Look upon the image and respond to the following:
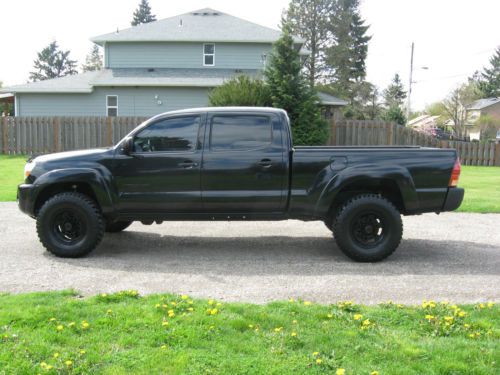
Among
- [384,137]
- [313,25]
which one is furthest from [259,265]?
[313,25]

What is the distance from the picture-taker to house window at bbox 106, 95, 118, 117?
26406mm

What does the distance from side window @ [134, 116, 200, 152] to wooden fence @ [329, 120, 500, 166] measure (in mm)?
15888

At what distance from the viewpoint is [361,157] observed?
21.4 feet

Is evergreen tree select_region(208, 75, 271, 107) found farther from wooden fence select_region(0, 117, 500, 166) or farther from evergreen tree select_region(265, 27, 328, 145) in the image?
wooden fence select_region(0, 117, 500, 166)

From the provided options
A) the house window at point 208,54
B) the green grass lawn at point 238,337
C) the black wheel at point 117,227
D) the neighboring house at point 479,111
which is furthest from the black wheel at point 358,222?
the neighboring house at point 479,111

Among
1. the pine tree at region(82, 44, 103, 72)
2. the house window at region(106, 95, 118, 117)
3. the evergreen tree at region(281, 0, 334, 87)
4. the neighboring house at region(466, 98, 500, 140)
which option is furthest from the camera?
the pine tree at region(82, 44, 103, 72)

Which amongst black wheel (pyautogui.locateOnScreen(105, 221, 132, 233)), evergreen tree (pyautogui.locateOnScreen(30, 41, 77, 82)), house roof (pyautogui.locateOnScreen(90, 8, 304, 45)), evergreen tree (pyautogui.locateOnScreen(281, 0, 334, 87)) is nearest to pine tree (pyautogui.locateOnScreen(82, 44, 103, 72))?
evergreen tree (pyautogui.locateOnScreen(30, 41, 77, 82))

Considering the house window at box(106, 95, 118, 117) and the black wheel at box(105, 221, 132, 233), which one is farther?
Answer: the house window at box(106, 95, 118, 117)

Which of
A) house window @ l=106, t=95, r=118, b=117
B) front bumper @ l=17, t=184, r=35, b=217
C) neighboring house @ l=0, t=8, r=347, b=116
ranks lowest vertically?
front bumper @ l=17, t=184, r=35, b=217

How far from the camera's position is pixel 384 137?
72.5 ft

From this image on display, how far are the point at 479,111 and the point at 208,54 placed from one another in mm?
43843

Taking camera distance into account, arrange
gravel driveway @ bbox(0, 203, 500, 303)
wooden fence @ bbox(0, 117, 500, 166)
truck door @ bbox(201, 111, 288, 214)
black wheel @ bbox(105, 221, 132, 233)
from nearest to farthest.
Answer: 1. gravel driveway @ bbox(0, 203, 500, 303)
2. truck door @ bbox(201, 111, 288, 214)
3. black wheel @ bbox(105, 221, 132, 233)
4. wooden fence @ bbox(0, 117, 500, 166)

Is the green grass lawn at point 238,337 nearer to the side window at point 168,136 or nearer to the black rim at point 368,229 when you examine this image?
the black rim at point 368,229

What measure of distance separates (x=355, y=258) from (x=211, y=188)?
2.04 metres
